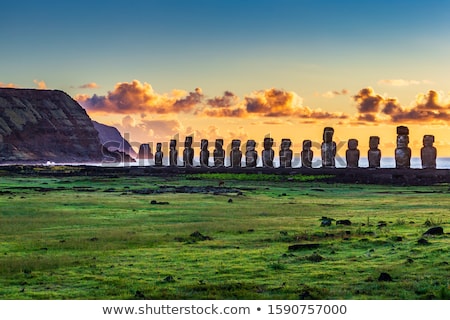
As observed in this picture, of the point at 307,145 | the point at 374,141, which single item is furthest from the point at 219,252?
Result: the point at 307,145

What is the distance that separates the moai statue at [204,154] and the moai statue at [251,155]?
6414 millimetres

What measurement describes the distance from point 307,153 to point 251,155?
763cm

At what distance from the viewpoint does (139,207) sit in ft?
120

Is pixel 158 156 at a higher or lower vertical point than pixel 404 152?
lower

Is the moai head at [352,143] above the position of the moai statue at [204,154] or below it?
above


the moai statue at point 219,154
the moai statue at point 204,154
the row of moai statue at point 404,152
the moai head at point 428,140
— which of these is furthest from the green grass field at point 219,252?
the moai statue at point 204,154

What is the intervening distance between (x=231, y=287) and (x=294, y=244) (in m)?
6.29

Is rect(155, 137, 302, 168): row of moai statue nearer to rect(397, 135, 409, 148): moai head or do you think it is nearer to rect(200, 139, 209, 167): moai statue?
rect(200, 139, 209, 167): moai statue

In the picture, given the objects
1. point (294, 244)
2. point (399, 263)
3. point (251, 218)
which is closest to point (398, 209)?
point (251, 218)

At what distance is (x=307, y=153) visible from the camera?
262ft

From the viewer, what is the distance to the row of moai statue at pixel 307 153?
224 feet

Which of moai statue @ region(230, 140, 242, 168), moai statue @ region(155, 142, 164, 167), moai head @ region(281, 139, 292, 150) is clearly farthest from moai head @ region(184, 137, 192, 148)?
moai head @ region(281, 139, 292, 150)

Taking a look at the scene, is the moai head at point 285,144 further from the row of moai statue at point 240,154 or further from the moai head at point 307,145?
the moai head at point 307,145

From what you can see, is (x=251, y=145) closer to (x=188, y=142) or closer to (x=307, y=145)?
(x=307, y=145)
